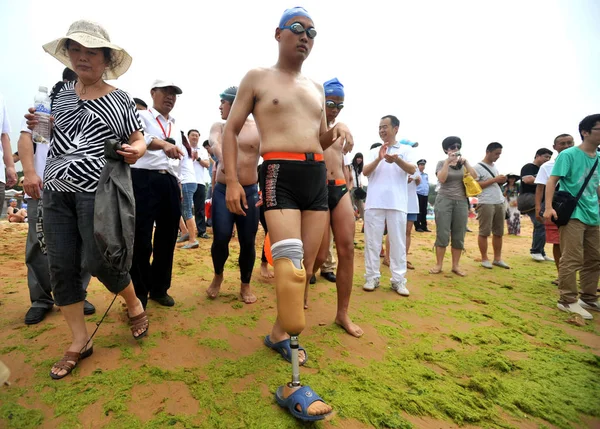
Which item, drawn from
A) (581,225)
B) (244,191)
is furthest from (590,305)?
(244,191)

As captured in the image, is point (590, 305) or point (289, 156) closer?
point (289, 156)

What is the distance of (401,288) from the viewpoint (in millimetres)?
4008

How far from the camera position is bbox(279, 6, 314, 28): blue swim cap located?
6.99 feet

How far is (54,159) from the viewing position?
2.11m

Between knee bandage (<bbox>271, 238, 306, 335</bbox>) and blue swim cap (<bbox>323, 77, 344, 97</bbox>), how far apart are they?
1.96m

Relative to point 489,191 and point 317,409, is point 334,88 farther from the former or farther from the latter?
point 489,191

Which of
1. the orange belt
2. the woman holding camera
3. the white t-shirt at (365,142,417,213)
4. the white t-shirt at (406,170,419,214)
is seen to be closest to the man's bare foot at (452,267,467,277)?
the woman holding camera

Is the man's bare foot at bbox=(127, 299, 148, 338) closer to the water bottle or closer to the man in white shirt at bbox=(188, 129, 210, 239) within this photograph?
the water bottle

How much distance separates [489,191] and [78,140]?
6.17 meters

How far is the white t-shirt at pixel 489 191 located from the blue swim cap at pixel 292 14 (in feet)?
15.7

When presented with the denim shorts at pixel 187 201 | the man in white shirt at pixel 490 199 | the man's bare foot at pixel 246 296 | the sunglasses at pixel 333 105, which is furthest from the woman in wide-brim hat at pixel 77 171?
the man in white shirt at pixel 490 199

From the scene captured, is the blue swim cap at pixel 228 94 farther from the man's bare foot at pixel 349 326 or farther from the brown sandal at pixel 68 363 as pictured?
the brown sandal at pixel 68 363

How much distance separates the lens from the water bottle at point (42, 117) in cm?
215

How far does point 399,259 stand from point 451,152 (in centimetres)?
230
